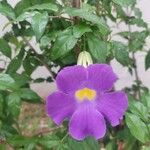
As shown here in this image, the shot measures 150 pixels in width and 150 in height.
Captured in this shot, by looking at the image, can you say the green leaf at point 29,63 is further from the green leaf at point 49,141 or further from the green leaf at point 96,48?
the green leaf at point 96,48

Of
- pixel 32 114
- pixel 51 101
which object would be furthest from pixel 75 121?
pixel 32 114

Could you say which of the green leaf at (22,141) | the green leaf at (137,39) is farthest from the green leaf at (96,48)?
the green leaf at (137,39)

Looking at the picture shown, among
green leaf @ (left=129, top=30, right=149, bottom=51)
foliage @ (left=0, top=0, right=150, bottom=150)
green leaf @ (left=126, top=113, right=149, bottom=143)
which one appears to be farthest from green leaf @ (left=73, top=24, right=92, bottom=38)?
green leaf @ (left=129, top=30, right=149, bottom=51)

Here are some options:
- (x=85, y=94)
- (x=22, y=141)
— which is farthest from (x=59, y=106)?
(x=22, y=141)

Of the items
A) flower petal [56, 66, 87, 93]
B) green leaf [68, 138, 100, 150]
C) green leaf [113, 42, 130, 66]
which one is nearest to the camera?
flower petal [56, 66, 87, 93]

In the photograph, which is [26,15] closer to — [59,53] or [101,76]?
[59,53]

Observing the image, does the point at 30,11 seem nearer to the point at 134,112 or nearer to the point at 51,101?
the point at 51,101

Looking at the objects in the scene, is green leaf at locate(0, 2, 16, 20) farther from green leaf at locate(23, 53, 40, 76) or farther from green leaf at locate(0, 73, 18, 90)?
green leaf at locate(23, 53, 40, 76)
